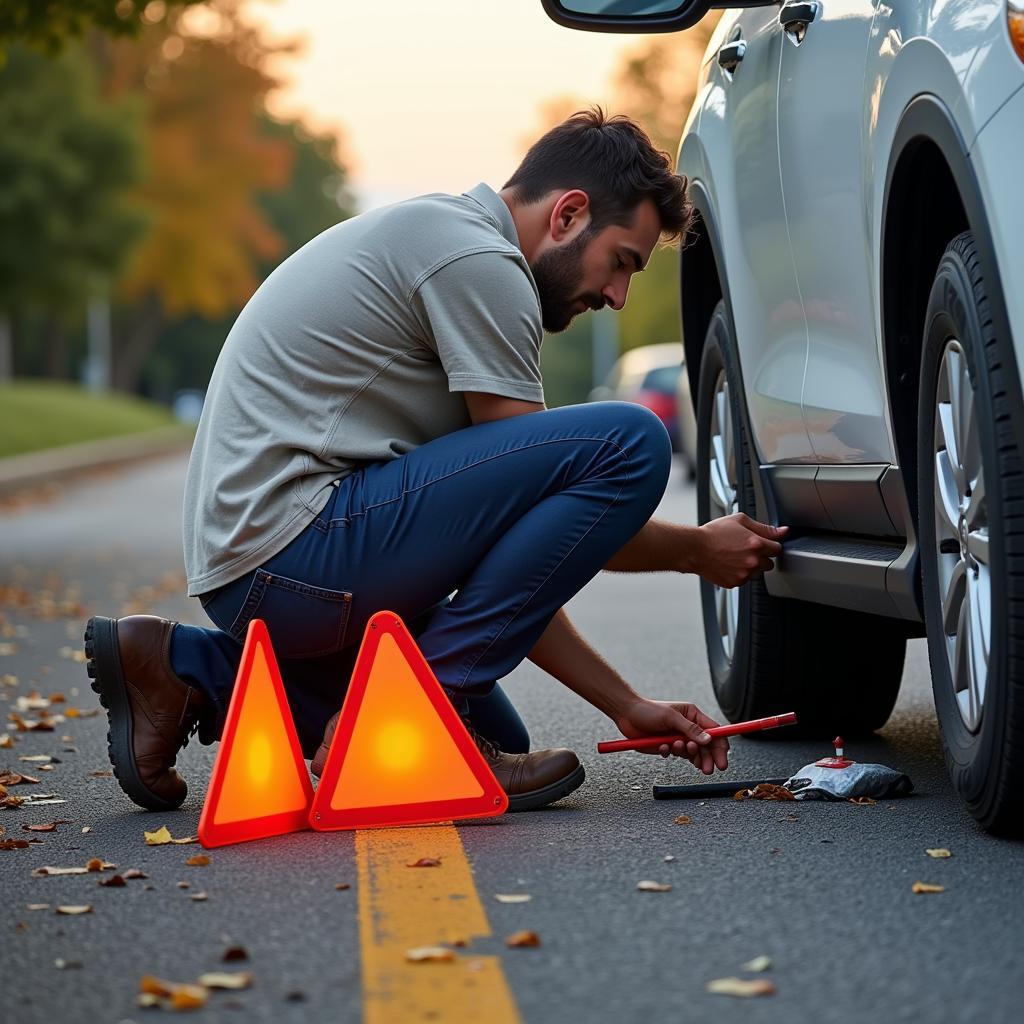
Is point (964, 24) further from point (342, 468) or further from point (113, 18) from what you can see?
point (113, 18)

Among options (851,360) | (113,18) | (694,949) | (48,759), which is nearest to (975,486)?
(851,360)

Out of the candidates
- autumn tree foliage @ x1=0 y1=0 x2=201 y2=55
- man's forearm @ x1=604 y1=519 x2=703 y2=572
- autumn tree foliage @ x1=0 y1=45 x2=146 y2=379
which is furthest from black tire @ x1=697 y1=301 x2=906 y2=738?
autumn tree foliage @ x1=0 y1=45 x2=146 y2=379

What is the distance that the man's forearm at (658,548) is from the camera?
4.35 meters

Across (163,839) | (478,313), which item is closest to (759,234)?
(478,313)

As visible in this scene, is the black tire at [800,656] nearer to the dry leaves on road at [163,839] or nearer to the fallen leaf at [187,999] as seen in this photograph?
the dry leaves on road at [163,839]

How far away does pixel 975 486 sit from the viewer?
353 cm

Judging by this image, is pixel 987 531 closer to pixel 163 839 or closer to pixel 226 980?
pixel 226 980

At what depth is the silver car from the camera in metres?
3.33

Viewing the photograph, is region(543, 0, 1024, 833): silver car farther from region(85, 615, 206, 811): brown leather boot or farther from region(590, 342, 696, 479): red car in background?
region(590, 342, 696, 479): red car in background

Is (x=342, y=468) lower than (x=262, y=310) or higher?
lower

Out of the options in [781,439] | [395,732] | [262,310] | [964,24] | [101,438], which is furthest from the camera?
[101,438]

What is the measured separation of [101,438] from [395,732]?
36001mm

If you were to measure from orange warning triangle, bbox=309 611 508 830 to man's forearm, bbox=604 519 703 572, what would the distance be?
56 cm

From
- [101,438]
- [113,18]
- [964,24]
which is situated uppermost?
[113,18]
